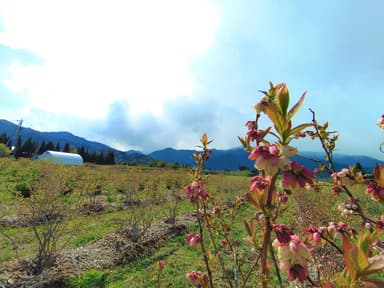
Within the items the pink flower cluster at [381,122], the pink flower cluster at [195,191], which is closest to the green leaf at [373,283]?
the pink flower cluster at [195,191]

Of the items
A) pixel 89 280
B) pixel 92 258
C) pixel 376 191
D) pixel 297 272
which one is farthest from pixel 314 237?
pixel 92 258

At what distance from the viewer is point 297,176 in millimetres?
587

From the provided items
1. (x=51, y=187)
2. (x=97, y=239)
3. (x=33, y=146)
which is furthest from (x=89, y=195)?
(x=33, y=146)

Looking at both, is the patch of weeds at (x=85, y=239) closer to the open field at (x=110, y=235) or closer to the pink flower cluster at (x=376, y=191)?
the open field at (x=110, y=235)

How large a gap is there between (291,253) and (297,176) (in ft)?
0.62

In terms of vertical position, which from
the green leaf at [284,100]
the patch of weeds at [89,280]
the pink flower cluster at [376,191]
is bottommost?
the patch of weeds at [89,280]

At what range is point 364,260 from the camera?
462mm

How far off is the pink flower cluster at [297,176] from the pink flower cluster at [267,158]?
0.05m

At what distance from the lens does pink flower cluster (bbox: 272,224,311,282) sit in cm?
60

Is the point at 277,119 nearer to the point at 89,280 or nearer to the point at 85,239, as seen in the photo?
the point at 89,280

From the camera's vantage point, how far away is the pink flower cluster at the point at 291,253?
60cm

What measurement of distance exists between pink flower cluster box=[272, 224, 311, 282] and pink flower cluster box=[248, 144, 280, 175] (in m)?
0.15

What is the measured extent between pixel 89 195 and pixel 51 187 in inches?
202

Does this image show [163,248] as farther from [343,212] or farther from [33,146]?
[33,146]
